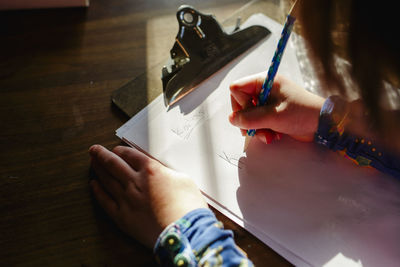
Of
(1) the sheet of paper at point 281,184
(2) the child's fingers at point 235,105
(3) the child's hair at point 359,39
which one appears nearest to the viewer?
(3) the child's hair at point 359,39

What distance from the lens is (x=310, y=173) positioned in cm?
46

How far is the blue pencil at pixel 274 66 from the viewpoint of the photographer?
1.20 feet

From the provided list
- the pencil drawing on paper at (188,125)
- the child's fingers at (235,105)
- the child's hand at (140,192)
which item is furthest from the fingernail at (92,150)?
the child's fingers at (235,105)

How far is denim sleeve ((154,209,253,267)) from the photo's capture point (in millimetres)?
351

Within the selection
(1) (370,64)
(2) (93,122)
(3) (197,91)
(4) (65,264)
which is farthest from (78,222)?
(1) (370,64)

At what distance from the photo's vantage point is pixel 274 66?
1.35ft

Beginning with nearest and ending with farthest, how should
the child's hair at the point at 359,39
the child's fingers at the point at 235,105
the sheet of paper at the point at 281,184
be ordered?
the child's hair at the point at 359,39 < the sheet of paper at the point at 281,184 < the child's fingers at the point at 235,105

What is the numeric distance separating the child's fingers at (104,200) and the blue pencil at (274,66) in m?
0.22

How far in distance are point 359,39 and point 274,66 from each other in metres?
0.12

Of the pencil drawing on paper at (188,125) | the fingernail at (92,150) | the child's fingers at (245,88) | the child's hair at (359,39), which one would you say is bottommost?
the fingernail at (92,150)

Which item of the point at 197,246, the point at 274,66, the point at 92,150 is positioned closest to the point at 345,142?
the point at 274,66

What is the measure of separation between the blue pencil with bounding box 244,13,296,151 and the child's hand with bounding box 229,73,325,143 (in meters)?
0.01

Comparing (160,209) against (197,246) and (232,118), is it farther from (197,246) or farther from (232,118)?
(232,118)

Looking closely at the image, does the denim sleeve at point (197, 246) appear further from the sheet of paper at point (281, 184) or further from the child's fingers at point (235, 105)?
the child's fingers at point (235, 105)
